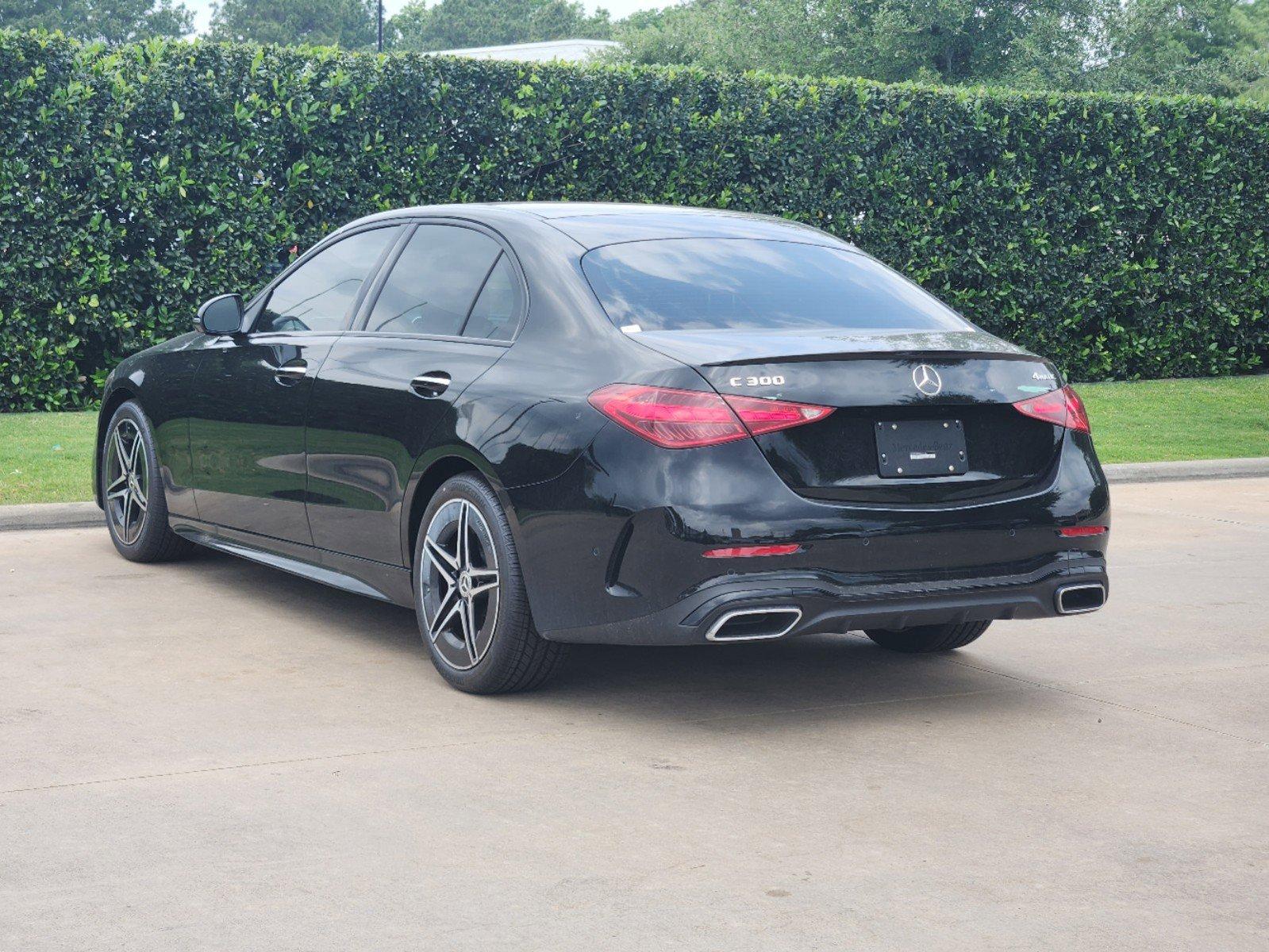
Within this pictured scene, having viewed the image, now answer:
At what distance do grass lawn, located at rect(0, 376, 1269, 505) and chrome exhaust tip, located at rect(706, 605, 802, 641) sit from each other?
231 inches

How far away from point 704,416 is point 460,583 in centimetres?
118

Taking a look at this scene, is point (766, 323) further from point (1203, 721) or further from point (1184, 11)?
point (1184, 11)

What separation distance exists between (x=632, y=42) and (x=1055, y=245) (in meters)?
28.9

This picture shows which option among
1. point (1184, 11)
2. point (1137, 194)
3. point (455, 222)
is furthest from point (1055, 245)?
point (1184, 11)

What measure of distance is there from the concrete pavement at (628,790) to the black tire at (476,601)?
115 millimetres

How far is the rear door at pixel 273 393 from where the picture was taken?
669cm

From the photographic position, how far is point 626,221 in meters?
6.21

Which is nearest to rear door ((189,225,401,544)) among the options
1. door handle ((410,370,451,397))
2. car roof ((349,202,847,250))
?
car roof ((349,202,847,250))

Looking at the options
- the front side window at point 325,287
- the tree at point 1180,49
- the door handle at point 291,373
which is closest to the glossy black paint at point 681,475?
the door handle at point 291,373

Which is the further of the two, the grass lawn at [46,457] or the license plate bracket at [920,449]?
the grass lawn at [46,457]

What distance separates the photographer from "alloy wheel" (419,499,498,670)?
5543 mm

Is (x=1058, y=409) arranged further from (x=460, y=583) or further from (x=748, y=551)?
(x=460, y=583)

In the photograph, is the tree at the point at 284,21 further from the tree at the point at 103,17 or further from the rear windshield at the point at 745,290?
the rear windshield at the point at 745,290

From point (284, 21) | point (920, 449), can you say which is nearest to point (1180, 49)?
point (920, 449)
